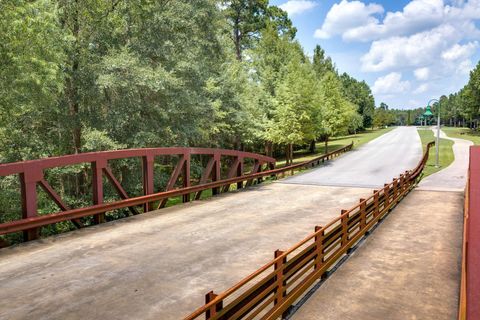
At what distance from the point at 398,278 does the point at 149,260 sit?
5.46 m

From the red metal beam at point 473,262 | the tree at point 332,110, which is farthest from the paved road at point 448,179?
the tree at point 332,110

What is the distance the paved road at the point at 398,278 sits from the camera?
6578mm

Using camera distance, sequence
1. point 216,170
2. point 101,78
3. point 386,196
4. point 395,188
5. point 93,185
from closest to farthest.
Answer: point 93,185 < point 386,196 < point 395,188 < point 101,78 < point 216,170

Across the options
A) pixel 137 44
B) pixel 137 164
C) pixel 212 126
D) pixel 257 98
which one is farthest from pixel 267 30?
pixel 137 164

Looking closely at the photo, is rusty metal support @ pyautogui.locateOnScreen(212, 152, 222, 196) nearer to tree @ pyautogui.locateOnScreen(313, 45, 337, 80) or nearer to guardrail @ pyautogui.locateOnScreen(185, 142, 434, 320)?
guardrail @ pyautogui.locateOnScreen(185, 142, 434, 320)

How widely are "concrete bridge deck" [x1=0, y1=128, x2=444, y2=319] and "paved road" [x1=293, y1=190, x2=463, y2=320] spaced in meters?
1.73

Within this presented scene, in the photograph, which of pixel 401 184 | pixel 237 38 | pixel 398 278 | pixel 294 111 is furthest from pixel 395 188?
pixel 237 38

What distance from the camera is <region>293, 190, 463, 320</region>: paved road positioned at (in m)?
6.58

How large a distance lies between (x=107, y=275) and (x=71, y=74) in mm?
12729

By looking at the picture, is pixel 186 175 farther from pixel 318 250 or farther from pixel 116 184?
pixel 318 250

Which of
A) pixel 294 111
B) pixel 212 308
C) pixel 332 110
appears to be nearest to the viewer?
pixel 212 308

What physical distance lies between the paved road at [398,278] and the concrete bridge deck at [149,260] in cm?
173

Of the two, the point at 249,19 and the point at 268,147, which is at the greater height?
the point at 249,19

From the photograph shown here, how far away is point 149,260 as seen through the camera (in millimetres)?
8562
